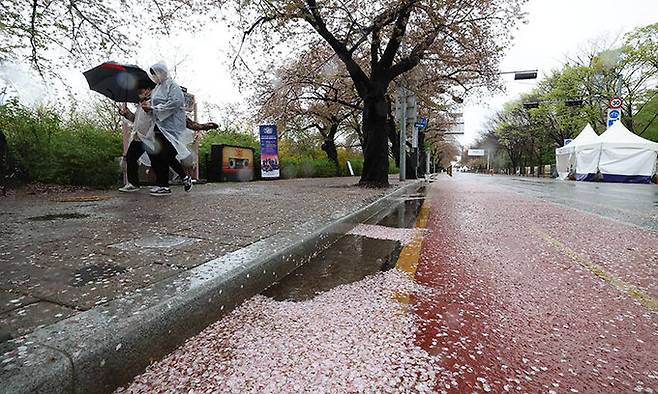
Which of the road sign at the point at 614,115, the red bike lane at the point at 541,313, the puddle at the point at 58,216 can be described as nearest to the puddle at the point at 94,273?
the red bike lane at the point at 541,313

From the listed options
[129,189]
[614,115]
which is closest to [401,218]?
[129,189]

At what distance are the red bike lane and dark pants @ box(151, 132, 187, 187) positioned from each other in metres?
4.74

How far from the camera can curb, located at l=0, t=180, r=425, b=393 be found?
102 centimetres

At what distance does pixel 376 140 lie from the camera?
35.2 ft

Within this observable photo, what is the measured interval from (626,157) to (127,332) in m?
29.1

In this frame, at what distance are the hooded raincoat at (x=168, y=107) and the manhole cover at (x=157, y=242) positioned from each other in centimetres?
346

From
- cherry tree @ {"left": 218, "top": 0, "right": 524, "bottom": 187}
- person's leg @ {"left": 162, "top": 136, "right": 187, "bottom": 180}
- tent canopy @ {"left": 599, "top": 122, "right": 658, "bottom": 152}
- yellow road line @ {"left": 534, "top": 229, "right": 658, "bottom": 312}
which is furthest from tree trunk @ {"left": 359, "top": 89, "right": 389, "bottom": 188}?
tent canopy @ {"left": 599, "top": 122, "right": 658, "bottom": 152}

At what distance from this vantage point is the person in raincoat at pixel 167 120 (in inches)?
222

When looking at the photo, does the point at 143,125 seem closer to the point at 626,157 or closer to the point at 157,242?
the point at 157,242

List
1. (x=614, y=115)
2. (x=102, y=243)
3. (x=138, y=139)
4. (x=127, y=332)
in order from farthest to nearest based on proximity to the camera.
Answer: (x=614, y=115), (x=138, y=139), (x=102, y=243), (x=127, y=332)

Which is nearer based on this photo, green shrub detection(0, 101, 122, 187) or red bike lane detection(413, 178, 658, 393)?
red bike lane detection(413, 178, 658, 393)

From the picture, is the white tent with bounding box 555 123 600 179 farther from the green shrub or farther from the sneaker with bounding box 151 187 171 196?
the green shrub

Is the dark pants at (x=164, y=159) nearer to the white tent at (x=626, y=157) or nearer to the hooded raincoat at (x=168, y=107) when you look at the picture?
the hooded raincoat at (x=168, y=107)

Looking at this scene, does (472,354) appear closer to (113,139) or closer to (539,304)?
(539,304)
